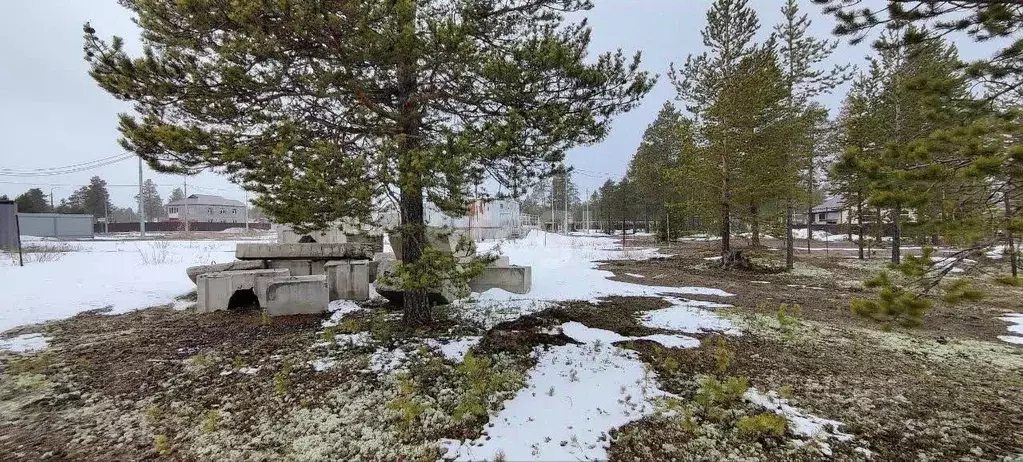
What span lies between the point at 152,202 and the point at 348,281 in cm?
7807

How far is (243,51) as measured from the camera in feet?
12.2

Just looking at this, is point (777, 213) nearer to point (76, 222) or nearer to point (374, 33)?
point (374, 33)

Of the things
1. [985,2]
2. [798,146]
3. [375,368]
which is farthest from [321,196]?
[798,146]

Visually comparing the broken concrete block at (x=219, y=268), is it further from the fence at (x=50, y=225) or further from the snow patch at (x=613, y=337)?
the fence at (x=50, y=225)

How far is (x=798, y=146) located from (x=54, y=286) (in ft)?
61.5

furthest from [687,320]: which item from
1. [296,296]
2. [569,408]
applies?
[296,296]

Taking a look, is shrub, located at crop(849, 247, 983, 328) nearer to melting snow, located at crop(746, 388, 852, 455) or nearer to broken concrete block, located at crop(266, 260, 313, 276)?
melting snow, located at crop(746, 388, 852, 455)

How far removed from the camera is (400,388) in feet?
12.0

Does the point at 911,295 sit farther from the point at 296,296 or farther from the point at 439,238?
the point at 296,296

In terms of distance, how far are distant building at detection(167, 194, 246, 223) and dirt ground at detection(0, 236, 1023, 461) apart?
64095 millimetres

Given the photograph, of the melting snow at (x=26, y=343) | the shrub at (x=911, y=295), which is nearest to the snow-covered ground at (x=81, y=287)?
the melting snow at (x=26, y=343)

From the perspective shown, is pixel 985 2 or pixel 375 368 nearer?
pixel 985 2

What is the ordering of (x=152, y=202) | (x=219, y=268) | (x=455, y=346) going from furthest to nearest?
1. (x=152, y=202)
2. (x=219, y=268)
3. (x=455, y=346)

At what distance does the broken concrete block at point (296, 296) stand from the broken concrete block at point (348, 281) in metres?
0.89
